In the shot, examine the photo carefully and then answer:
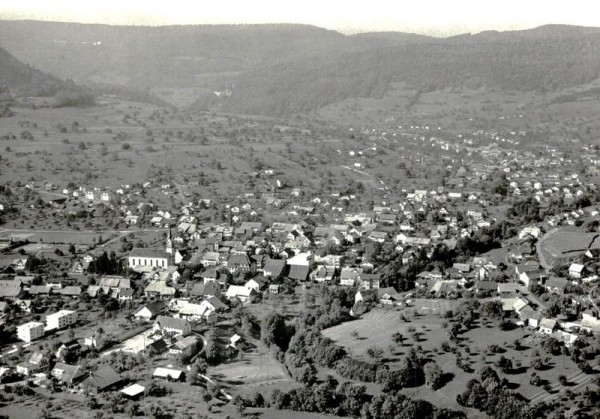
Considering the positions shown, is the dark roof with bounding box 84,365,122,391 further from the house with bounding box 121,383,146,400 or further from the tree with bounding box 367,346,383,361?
the tree with bounding box 367,346,383,361

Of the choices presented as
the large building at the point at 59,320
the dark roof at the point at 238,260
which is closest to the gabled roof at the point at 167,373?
the large building at the point at 59,320

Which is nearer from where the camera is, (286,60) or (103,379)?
(103,379)

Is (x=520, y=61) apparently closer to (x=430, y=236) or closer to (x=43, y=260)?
(x=430, y=236)

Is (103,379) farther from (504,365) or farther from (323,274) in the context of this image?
(323,274)

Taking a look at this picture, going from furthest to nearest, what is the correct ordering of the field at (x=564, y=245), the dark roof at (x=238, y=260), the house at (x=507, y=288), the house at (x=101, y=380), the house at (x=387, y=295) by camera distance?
the dark roof at (x=238, y=260) → the field at (x=564, y=245) → the house at (x=507, y=288) → the house at (x=387, y=295) → the house at (x=101, y=380)

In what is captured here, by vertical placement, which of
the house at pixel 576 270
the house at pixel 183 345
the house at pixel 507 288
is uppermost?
the house at pixel 576 270

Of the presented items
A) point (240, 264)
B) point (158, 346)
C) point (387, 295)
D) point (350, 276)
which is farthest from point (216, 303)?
point (387, 295)

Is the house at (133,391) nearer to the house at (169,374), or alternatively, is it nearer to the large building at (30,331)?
the house at (169,374)
